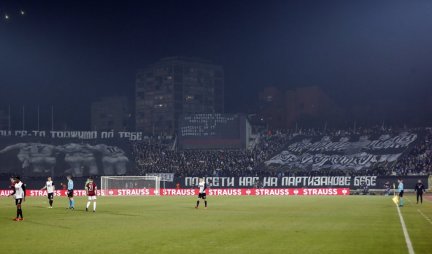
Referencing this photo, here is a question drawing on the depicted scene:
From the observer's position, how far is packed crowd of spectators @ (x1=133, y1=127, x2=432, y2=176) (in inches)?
3743

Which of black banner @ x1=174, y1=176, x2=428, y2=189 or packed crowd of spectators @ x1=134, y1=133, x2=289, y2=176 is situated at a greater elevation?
packed crowd of spectators @ x1=134, y1=133, x2=289, y2=176

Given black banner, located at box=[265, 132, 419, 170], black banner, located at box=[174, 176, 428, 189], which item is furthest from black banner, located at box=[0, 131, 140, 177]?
black banner, located at box=[265, 132, 419, 170]

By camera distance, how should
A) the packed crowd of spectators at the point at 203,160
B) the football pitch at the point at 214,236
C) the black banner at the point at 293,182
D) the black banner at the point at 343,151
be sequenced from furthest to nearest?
the packed crowd of spectators at the point at 203,160
the black banner at the point at 343,151
the black banner at the point at 293,182
the football pitch at the point at 214,236

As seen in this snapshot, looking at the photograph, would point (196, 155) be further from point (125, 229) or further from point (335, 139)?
point (125, 229)

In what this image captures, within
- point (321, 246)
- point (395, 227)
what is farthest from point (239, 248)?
point (395, 227)

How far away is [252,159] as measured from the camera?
110875mm

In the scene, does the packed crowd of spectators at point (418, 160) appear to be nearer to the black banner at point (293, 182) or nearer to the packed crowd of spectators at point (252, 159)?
the packed crowd of spectators at point (252, 159)

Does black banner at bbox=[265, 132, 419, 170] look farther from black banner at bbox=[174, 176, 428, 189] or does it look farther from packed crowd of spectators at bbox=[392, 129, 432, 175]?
black banner at bbox=[174, 176, 428, 189]

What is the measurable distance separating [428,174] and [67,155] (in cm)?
5810

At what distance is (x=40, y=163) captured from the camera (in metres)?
104

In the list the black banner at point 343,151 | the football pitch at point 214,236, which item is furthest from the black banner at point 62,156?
the football pitch at point 214,236

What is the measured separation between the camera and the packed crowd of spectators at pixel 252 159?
9507 centimetres

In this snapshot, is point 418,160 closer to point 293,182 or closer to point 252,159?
point 293,182

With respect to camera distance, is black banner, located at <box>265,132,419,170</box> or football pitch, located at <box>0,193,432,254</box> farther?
black banner, located at <box>265,132,419,170</box>
